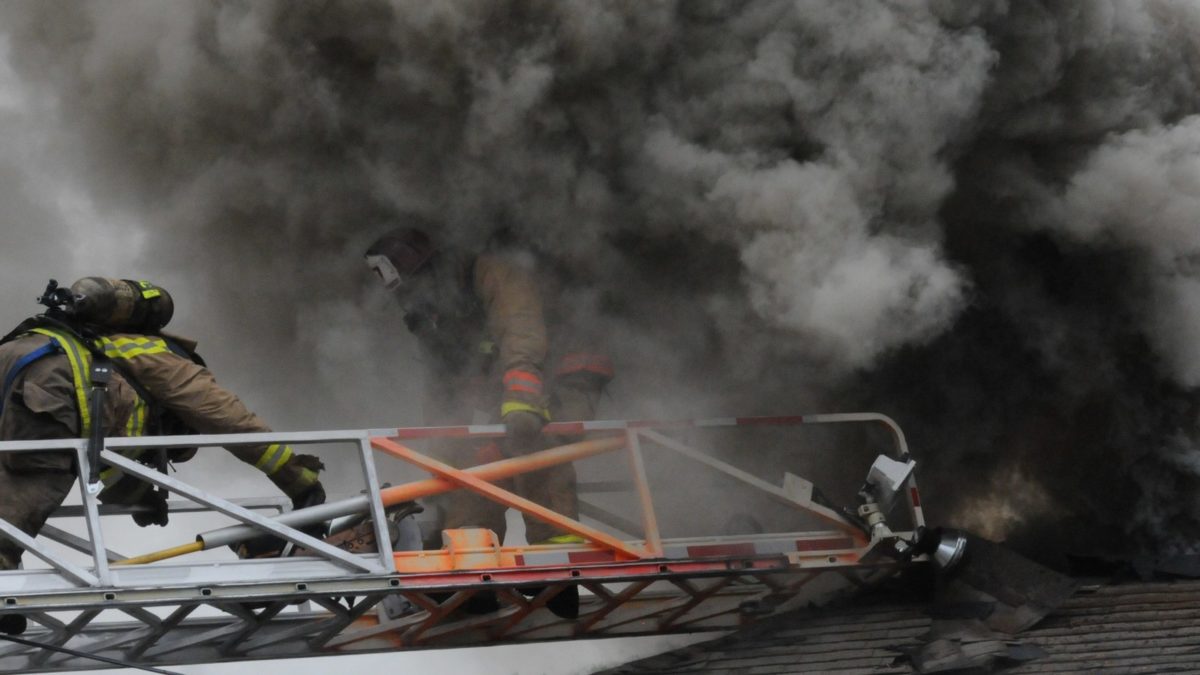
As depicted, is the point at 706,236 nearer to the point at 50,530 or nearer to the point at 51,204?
the point at 50,530

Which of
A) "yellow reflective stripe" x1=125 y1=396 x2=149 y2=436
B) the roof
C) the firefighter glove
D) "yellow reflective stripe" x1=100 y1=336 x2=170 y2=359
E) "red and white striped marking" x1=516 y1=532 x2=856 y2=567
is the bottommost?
the roof

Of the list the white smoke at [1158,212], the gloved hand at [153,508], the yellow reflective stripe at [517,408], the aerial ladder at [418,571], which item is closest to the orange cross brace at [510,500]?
the aerial ladder at [418,571]

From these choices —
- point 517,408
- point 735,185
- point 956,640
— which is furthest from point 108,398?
point 956,640

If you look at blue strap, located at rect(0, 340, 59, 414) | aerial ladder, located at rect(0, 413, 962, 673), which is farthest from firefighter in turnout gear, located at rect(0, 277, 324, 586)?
aerial ladder, located at rect(0, 413, 962, 673)

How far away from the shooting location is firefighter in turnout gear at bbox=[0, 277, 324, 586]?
6.00 m

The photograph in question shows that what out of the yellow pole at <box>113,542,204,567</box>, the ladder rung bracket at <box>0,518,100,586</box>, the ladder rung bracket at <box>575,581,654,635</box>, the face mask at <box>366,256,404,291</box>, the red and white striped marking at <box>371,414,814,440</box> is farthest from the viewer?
the face mask at <box>366,256,404,291</box>

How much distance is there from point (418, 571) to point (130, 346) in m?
1.63

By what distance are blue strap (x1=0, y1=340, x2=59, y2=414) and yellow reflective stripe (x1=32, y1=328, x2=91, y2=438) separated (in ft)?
0.10

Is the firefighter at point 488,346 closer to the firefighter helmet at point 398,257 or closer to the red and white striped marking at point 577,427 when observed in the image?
the firefighter helmet at point 398,257

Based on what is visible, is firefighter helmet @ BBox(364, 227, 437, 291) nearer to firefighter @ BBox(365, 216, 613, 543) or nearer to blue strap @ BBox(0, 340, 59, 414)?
firefighter @ BBox(365, 216, 613, 543)

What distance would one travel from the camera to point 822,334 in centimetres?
716

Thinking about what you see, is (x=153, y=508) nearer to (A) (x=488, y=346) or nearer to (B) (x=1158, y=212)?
(A) (x=488, y=346)

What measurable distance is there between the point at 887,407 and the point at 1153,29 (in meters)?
2.60

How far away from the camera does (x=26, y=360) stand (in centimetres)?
603
